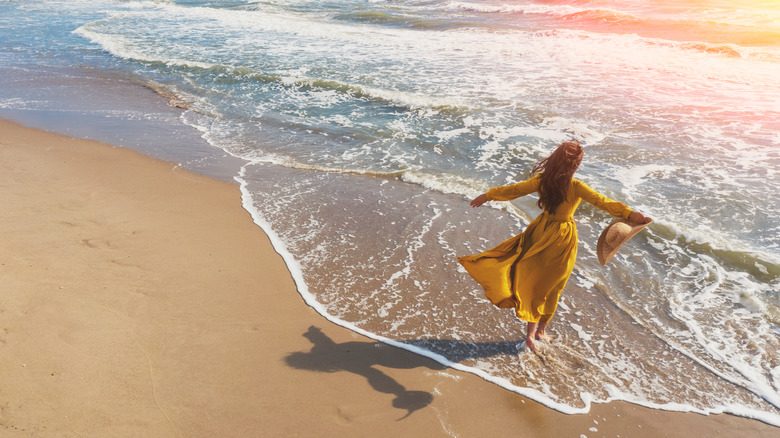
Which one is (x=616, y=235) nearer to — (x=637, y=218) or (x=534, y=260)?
(x=637, y=218)

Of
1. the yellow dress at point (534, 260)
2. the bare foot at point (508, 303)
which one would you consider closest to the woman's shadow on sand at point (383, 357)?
the bare foot at point (508, 303)

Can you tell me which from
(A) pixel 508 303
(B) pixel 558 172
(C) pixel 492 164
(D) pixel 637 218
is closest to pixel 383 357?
(A) pixel 508 303

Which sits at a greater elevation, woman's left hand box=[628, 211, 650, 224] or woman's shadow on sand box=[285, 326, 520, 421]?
woman's left hand box=[628, 211, 650, 224]

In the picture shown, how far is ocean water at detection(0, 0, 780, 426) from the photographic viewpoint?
420 centimetres

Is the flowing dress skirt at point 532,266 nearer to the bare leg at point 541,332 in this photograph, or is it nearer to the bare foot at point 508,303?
the bare foot at point 508,303

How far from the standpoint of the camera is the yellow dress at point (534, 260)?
3750 millimetres

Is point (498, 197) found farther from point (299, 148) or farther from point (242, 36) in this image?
point (242, 36)

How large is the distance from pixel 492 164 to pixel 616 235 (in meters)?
4.72

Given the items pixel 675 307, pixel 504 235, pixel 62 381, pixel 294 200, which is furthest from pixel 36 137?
pixel 675 307

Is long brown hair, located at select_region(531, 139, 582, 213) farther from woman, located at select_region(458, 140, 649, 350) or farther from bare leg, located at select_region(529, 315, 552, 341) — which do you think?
bare leg, located at select_region(529, 315, 552, 341)

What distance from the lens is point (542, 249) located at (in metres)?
3.83

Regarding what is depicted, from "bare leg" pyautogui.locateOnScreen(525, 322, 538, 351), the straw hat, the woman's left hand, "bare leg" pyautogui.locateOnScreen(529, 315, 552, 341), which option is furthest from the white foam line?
the woman's left hand

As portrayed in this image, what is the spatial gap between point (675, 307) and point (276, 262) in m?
3.96

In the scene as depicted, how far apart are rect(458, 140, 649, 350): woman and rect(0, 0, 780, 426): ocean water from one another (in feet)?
1.50
